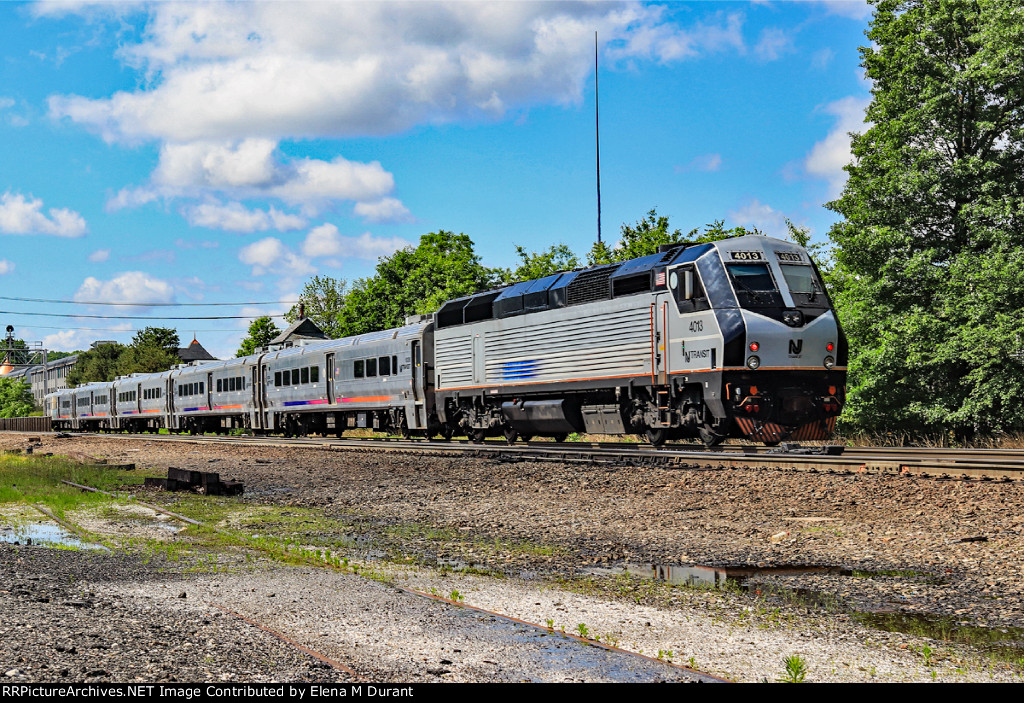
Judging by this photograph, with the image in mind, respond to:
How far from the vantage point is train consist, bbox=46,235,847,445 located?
690 inches

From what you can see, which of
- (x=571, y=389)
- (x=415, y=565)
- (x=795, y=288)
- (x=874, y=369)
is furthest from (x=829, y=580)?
(x=874, y=369)

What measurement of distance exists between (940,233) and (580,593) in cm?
2305

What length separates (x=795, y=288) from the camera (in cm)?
1833

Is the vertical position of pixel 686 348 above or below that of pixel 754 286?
below

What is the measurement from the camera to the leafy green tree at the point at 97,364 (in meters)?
131

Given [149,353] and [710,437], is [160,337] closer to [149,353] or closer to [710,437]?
[149,353]

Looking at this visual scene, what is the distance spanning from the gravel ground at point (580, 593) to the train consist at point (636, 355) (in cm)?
363

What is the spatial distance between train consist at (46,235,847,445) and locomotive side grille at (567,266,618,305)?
0.04 metres

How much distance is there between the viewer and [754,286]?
58.7 feet

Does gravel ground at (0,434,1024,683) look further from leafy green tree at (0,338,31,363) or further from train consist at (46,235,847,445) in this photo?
leafy green tree at (0,338,31,363)

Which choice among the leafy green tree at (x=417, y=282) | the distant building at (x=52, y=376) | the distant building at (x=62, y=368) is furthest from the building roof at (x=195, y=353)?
the leafy green tree at (x=417, y=282)

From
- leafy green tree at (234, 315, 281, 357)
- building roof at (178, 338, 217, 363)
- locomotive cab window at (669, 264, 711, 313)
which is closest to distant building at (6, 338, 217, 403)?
building roof at (178, 338, 217, 363)

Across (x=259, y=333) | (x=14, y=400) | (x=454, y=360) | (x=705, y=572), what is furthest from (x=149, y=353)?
(x=705, y=572)

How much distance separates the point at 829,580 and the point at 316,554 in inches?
205
